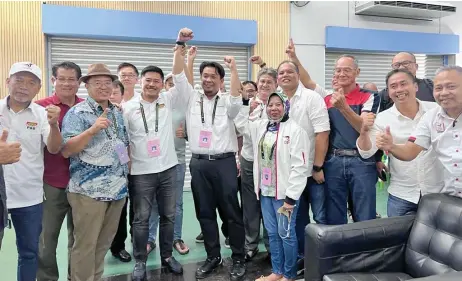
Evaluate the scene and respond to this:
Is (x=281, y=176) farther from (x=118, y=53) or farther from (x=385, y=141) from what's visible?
(x=118, y=53)

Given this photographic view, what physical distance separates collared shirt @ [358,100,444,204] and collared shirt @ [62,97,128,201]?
1.71 metres

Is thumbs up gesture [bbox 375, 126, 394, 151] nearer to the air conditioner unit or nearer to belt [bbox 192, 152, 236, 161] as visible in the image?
belt [bbox 192, 152, 236, 161]

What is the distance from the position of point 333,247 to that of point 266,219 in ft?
2.34

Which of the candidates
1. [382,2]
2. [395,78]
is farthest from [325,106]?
[382,2]

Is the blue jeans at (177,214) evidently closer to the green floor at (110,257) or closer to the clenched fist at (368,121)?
the green floor at (110,257)

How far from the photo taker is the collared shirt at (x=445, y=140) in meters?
2.08

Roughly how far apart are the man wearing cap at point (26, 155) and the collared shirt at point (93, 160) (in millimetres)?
132

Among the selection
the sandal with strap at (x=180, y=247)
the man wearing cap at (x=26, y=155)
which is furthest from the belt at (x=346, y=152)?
the man wearing cap at (x=26, y=155)

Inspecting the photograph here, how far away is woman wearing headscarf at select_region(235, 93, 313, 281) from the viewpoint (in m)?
2.51

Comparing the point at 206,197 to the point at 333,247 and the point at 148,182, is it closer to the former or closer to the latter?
the point at 148,182

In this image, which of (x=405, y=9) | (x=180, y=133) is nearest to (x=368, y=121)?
(x=180, y=133)

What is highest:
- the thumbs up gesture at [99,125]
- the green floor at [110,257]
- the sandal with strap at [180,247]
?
the thumbs up gesture at [99,125]

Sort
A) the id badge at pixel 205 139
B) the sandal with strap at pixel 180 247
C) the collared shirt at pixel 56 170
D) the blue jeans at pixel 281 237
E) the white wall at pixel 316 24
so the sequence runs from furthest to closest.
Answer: the white wall at pixel 316 24, the sandal with strap at pixel 180 247, the id badge at pixel 205 139, the blue jeans at pixel 281 237, the collared shirt at pixel 56 170

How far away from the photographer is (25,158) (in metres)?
2.19
